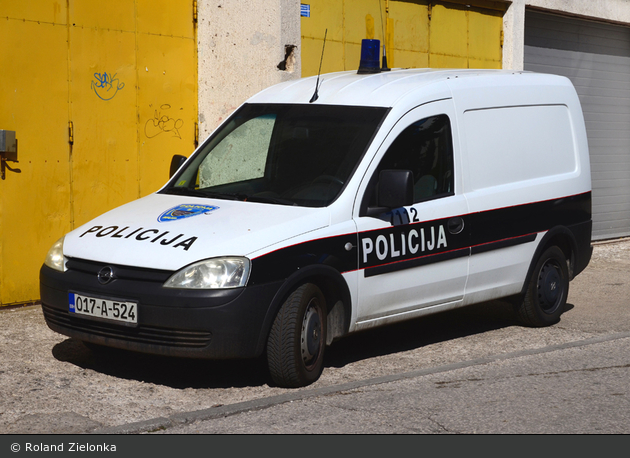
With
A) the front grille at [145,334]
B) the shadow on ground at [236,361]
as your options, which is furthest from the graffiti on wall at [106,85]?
the front grille at [145,334]

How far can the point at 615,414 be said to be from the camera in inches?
189

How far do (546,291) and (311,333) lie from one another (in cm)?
268

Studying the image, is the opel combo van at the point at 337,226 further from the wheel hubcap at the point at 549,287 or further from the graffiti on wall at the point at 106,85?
the graffiti on wall at the point at 106,85

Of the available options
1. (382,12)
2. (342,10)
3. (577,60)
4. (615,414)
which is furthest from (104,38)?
(577,60)

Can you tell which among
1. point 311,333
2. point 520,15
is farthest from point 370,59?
point 520,15

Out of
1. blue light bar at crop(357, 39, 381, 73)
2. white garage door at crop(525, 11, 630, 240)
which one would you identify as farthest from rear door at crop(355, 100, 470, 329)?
white garage door at crop(525, 11, 630, 240)

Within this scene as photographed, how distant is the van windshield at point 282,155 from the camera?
5738 mm

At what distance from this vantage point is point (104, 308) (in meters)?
5.16

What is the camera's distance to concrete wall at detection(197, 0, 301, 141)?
921cm

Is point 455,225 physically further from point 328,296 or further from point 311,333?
point 311,333

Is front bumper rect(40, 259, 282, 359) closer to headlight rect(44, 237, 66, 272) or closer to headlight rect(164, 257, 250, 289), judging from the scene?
headlight rect(164, 257, 250, 289)

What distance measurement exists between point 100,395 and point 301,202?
5.53 feet

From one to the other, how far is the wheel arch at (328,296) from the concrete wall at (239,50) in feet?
13.5
